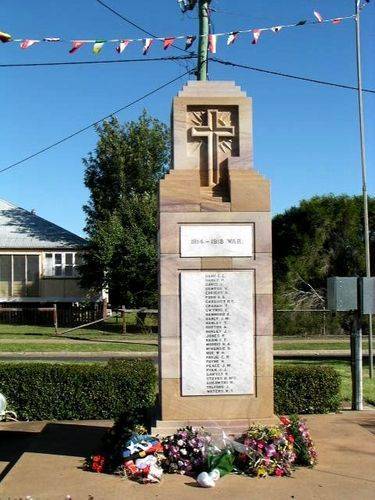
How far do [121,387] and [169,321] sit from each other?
3.42 meters

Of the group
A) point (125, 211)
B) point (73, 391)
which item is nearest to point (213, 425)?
point (73, 391)

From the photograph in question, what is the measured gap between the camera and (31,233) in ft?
137

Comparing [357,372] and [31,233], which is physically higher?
[31,233]

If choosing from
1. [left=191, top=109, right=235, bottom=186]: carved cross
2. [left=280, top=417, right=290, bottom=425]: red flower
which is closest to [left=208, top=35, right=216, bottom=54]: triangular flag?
[left=191, top=109, right=235, bottom=186]: carved cross

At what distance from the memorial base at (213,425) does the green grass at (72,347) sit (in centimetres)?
1594

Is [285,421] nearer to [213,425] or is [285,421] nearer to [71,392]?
[213,425]

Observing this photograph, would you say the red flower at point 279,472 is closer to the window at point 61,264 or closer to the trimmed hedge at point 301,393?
the trimmed hedge at point 301,393

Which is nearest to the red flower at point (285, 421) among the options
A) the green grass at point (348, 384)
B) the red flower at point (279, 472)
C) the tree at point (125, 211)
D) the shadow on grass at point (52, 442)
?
the red flower at point (279, 472)

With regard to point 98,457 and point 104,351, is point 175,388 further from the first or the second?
point 104,351

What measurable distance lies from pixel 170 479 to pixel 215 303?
208 cm

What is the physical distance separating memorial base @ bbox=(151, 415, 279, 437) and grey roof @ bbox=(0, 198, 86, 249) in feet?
111

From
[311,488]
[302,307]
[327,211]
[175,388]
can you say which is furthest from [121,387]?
[327,211]

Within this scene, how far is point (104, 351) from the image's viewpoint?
23078 millimetres

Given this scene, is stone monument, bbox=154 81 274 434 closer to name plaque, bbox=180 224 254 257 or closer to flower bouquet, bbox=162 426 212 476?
name plaque, bbox=180 224 254 257
